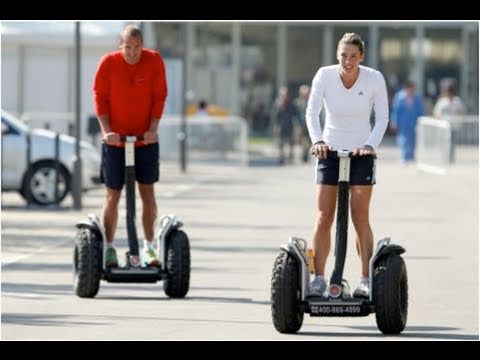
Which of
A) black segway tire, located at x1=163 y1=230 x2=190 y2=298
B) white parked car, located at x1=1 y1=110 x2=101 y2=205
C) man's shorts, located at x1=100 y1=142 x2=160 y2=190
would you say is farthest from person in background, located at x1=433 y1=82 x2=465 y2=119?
black segway tire, located at x1=163 y1=230 x2=190 y2=298

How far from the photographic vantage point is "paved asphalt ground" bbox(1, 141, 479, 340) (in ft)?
37.0

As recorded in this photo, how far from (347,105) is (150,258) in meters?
2.73

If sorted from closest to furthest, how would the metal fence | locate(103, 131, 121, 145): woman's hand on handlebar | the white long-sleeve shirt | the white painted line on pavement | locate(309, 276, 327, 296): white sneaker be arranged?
locate(309, 276, 327, 296): white sneaker, the white long-sleeve shirt, locate(103, 131, 121, 145): woman's hand on handlebar, the white painted line on pavement, the metal fence

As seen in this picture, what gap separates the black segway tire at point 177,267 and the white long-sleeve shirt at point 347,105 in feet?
7.42

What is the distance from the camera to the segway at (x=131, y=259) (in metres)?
13.1

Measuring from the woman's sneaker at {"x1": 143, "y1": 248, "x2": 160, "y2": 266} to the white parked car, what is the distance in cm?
1105

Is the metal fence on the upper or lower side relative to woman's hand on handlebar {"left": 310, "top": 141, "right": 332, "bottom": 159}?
lower

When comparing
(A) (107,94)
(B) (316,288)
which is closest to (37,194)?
(A) (107,94)

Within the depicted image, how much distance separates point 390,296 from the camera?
431 inches

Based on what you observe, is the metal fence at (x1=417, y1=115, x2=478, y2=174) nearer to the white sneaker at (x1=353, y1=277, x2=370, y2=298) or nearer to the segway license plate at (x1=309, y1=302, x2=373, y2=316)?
the white sneaker at (x1=353, y1=277, x2=370, y2=298)

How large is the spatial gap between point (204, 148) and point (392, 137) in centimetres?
1795

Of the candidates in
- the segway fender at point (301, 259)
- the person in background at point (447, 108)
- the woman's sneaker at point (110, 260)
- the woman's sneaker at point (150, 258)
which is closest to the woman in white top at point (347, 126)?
the segway fender at point (301, 259)
